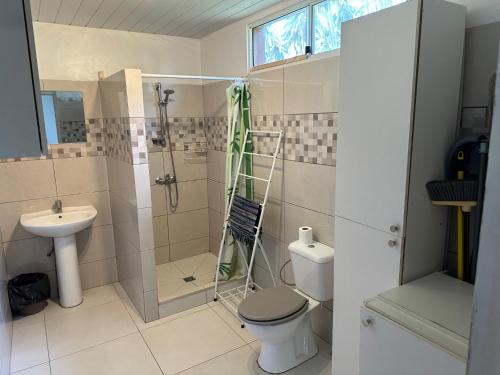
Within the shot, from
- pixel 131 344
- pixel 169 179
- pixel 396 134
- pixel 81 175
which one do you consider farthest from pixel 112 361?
pixel 396 134

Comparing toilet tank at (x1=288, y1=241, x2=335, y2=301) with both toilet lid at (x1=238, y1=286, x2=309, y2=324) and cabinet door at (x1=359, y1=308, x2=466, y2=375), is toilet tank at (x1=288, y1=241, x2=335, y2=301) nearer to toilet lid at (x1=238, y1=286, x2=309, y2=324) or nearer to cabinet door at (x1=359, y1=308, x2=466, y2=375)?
toilet lid at (x1=238, y1=286, x2=309, y2=324)

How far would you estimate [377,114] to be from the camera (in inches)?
59.7

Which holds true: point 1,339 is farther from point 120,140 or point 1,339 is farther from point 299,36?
point 299,36

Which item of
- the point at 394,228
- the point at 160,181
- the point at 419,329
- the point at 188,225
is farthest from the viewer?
the point at 188,225

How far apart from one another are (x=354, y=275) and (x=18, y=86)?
159 centimetres

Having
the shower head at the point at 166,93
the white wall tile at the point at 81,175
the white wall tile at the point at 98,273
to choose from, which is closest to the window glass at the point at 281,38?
the shower head at the point at 166,93

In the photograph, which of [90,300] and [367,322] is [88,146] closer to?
[90,300]

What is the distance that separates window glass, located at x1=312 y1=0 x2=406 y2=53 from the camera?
6.73 feet

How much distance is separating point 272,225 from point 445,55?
1.73m

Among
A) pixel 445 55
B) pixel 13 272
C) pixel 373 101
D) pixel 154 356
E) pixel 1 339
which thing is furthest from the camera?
pixel 13 272

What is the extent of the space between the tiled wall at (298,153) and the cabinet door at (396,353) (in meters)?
0.89

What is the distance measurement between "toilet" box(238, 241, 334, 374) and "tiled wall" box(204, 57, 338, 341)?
192 mm

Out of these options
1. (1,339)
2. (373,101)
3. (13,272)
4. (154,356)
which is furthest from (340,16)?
(13,272)

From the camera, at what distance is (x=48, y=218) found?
113 inches
